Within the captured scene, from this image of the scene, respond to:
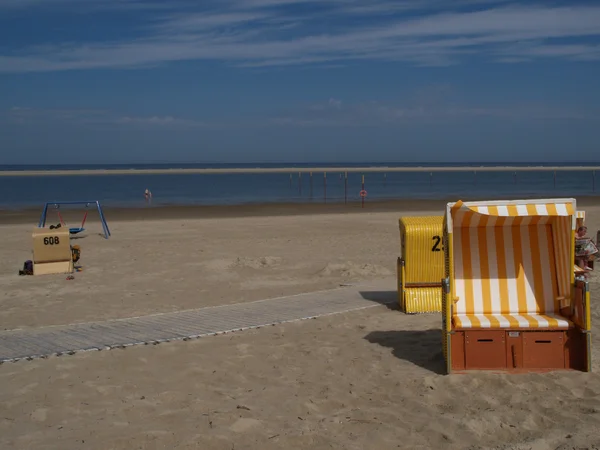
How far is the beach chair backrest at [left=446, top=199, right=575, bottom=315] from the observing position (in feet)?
24.0

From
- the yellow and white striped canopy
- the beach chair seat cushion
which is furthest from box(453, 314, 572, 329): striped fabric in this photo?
the yellow and white striped canopy

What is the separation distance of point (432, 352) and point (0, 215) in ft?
109

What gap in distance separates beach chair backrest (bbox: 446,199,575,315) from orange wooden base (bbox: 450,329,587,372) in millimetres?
546

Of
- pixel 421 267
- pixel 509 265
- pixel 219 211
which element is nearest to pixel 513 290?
pixel 509 265

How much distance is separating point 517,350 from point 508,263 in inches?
43.1

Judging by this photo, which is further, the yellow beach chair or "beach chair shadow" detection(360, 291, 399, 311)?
"beach chair shadow" detection(360, 291, 399, 311)

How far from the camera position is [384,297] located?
10906 mm

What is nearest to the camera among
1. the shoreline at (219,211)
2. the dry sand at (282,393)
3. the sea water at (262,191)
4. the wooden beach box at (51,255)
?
the dry sand at (282,393)

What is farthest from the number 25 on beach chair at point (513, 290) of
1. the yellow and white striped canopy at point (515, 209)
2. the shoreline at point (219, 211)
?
the shoreline at point (219, 211)

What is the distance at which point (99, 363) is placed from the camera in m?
7.46

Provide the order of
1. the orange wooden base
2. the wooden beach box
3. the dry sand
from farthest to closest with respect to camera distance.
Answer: the wooden beach box < the orange wooden base < the dry sand

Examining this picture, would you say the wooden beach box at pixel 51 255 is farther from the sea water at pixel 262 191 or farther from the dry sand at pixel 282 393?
the sea water at pixel 262 191

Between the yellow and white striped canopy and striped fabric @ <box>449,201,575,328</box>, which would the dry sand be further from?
the yellow and white striped canopy

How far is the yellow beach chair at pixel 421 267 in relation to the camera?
Result: 9727 millimetres
